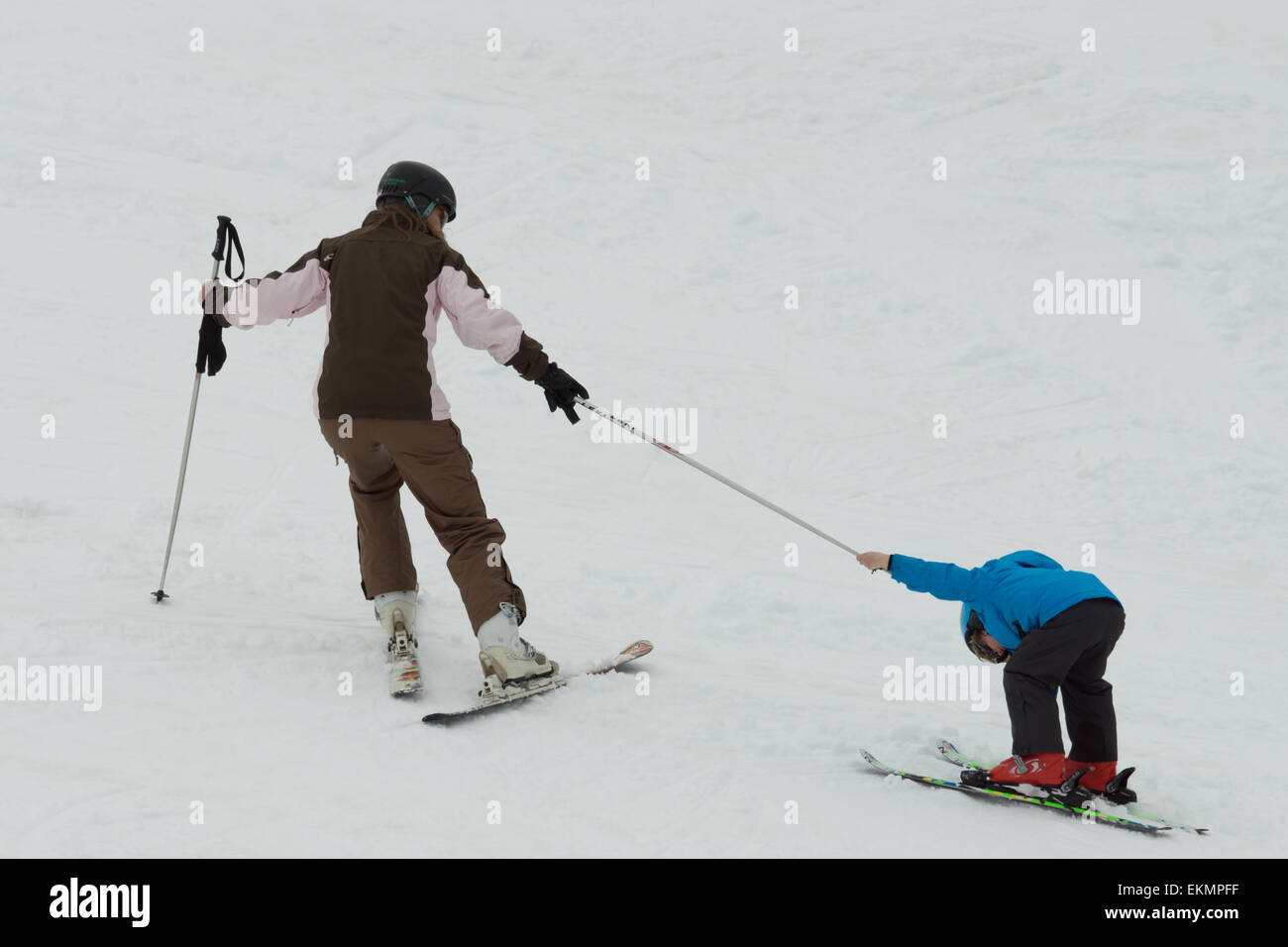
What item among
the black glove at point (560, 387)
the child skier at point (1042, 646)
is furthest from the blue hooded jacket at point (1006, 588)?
the black glove at point (560, 387)

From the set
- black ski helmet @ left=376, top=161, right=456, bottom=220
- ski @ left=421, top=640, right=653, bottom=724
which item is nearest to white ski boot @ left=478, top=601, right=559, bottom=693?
ski @ left=421, top=640, right=653, bottom=724

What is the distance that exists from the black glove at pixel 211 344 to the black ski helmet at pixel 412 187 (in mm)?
1013

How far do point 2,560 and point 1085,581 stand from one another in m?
4.78

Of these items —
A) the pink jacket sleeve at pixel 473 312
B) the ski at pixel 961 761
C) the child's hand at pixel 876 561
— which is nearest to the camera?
the ski at pixel 961 761

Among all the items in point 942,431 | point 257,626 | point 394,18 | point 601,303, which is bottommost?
point 257,626

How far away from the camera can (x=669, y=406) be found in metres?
8.53

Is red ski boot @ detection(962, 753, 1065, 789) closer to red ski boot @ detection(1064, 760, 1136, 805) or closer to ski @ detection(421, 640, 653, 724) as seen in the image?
red ski boot @ detection(1064, 760, 1136, 805)

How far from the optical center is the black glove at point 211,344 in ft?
16.4

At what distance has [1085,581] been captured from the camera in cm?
426

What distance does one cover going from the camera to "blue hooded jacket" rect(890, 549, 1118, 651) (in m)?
4.23

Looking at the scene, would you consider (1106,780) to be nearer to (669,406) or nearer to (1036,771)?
(1036,771)

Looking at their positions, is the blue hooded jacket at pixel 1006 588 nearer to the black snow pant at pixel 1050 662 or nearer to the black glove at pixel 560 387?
the black snow pant at pixel 1050 662

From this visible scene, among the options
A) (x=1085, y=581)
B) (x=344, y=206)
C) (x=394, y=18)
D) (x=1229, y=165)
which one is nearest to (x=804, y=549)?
(x=1085, y=581)
